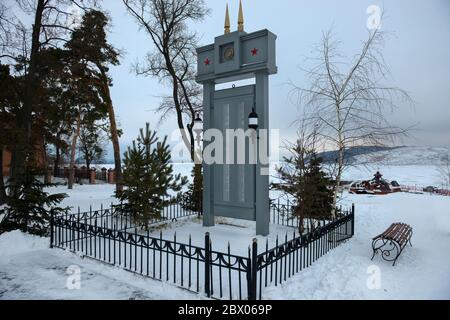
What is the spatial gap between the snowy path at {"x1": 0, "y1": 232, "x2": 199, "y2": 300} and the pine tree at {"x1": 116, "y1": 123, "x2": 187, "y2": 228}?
9.07ft

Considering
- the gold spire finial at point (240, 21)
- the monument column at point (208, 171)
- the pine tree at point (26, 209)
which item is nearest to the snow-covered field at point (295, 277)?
the pine tree at point (26, 209)

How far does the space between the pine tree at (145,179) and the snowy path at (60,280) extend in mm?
2764

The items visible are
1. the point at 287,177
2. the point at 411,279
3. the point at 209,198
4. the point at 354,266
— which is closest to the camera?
the point at 411,279

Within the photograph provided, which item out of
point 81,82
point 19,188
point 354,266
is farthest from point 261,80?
point 81,82

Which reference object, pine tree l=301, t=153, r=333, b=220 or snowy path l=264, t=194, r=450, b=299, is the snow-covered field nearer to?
snowy path l=264, t=194, r=450, b=299

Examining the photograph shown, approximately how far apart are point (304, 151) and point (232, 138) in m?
2.51

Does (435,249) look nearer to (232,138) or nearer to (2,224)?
(232,138)

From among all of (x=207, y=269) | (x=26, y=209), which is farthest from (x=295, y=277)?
(x=26, y=209)

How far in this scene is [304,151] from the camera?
9172mm

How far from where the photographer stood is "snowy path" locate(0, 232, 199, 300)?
16.9 feet

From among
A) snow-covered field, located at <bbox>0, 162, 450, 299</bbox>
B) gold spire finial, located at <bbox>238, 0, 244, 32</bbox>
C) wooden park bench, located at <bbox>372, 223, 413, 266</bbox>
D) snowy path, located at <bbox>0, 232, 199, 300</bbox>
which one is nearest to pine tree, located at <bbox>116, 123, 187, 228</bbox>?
snow-covered field, located at <bbox>0, 162, 450, 299</bbox>

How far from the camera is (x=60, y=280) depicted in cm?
582

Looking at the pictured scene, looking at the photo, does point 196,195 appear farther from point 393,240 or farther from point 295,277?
point 393,240

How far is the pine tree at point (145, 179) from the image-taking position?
973 cm
